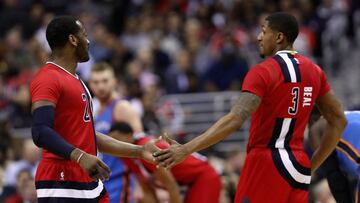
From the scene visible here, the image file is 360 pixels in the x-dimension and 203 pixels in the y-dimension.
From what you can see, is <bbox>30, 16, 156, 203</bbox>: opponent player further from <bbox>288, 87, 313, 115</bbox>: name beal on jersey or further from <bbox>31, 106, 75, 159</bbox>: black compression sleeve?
<bbox>288, 87, 313, 115</bbox>: name beal on jersey

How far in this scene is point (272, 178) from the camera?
7.05 metres

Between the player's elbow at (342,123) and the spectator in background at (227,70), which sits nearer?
the player's elbow at (342,123)

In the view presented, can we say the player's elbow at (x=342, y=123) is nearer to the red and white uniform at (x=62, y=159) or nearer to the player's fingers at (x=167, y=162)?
the player's fingers at (x=167, y=162)

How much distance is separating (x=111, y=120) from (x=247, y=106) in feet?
10.6

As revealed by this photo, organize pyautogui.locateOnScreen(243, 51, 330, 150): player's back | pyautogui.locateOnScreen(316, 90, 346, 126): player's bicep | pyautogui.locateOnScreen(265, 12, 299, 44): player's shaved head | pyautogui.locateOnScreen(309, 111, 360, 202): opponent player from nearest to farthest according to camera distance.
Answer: pyautogui.locateOnScreen(243, 51, 330, 150): player's back < pyautogui.locateOnScreen(265, 12, 299, 44): player's shaved head < pyautogui.locateOnScreen(316, 90, 346, 126): player's bicep < pyautogui.locateOnScreen(309, 111, 360, 202): opponent player

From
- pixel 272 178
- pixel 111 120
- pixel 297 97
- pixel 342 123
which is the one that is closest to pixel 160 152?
pixel 272 178

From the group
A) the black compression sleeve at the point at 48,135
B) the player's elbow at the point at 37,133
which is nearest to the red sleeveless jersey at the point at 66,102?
the black compression sleeve at the point at 48,135

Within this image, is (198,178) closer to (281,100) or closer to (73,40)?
(281,100)

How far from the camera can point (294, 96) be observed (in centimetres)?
709

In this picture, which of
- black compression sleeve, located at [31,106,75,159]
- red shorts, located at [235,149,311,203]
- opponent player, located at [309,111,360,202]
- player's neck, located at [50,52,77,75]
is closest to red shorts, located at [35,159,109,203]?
black compression sleeve, located at [31,106,75,159]

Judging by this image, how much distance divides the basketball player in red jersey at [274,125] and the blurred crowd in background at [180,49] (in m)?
8.05

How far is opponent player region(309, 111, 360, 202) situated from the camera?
808 cm

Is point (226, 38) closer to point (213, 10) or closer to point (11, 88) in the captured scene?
point (213, 10)

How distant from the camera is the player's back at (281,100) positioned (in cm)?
699
